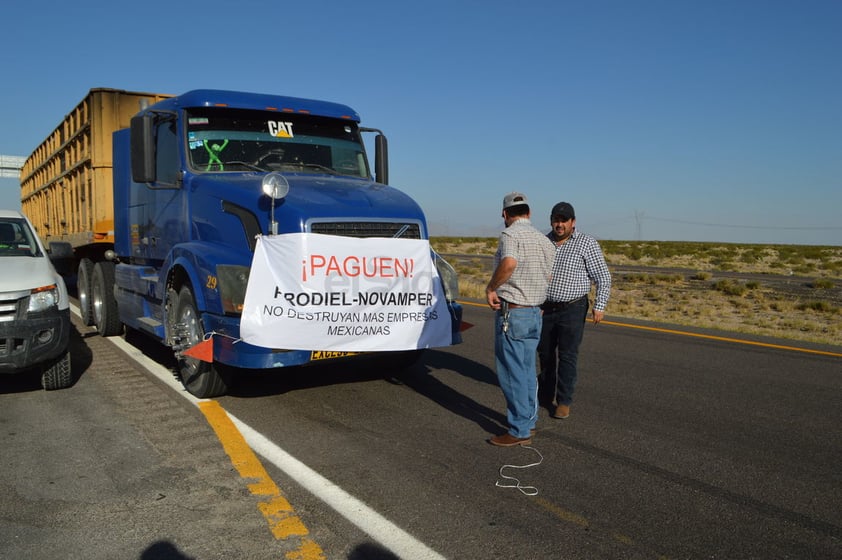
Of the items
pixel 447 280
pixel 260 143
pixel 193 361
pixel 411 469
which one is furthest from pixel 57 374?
pixel 411 469

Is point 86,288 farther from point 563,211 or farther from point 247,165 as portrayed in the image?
point 563,211

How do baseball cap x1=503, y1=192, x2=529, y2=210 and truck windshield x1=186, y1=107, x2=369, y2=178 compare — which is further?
truck windshield x1=186, y1=107, x2=369, y2=178

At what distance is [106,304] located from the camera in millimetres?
10398

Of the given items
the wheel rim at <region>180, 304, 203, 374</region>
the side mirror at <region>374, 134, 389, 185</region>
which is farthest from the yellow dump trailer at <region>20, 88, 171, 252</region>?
the wheel rim at <region>180, 304, 203, 374</region>

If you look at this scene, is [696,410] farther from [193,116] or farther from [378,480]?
[193,116]

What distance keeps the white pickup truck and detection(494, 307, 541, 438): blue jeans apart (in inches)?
166

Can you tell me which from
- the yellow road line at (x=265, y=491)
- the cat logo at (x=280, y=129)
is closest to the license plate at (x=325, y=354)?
the yellow road line at (x=265, y=491)

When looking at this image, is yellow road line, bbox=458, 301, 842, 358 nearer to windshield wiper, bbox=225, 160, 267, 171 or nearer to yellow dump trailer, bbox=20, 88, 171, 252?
windshield wiper, bbox=225, 160, 267, 171

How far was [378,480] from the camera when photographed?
4.62 metres

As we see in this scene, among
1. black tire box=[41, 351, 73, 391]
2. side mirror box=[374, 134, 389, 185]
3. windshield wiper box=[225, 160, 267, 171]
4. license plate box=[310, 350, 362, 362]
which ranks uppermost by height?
side mirror box=[374, 134, 389, 185]

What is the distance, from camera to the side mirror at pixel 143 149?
7.31 meters

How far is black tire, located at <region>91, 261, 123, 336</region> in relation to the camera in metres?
10.4

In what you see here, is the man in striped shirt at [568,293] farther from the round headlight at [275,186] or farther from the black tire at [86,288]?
the black tire at [86,288]

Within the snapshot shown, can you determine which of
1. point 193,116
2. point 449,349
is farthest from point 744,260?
point 193,116
